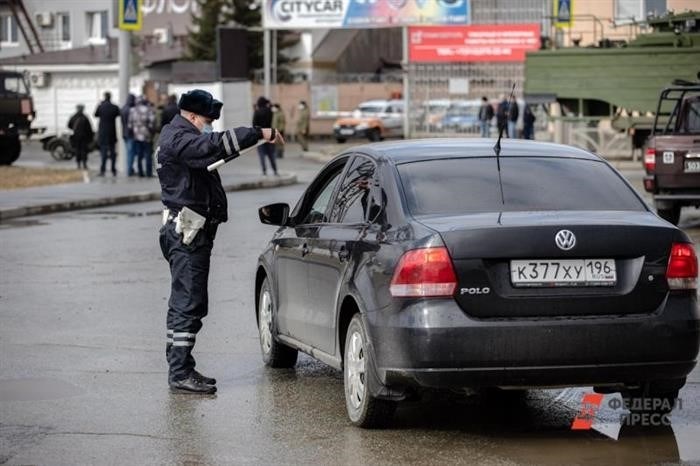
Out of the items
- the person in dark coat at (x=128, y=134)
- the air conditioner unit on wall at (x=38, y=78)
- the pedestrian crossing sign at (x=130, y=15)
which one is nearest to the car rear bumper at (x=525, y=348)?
the person in dark coat at (x=128, y=134)

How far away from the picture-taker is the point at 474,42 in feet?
192

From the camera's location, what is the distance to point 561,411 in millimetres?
8305

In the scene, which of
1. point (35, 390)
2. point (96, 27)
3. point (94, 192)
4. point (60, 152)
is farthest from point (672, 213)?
point (96, 27)

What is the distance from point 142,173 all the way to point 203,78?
998 inches

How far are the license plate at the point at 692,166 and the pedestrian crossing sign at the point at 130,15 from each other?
50.9 feet

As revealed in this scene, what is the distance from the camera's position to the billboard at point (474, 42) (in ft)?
191

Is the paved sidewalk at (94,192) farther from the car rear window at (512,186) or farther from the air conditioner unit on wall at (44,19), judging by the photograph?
the air conditioner unit on wall at (44,19)

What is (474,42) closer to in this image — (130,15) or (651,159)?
(130,15)

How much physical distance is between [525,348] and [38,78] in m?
60.1

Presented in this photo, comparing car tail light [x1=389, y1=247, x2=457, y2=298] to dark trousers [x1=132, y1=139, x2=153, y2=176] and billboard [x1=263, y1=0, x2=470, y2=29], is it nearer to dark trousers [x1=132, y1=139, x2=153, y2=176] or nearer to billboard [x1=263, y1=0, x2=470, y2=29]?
dark trousers [x1=132, y1=139, x2=153, y2=176]

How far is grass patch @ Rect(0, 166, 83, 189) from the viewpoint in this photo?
31.1m

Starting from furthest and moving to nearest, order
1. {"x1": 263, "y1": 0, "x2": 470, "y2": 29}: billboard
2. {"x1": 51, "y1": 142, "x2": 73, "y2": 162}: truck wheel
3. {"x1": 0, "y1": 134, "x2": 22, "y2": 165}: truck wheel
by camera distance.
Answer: {"x1": 263, "y1": 0, "x2": 470, "y2": 29}: billboard → {"x1": 51, "y1": 142, "x2": 73, "y2": 162}: truck wheel → {"x1": 0, "y1": 134, "x2": 22, "y2": 165}: truck wheel

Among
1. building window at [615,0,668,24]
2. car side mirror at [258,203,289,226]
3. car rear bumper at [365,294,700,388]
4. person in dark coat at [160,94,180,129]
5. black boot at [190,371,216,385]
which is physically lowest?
black boot at [190,371,216,385]

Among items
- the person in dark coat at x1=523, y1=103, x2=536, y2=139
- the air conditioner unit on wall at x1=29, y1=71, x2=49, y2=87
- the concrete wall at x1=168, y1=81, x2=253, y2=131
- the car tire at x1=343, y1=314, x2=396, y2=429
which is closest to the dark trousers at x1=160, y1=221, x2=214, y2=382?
the car tire at x1=343, y1=314, x2=396, y2=429
